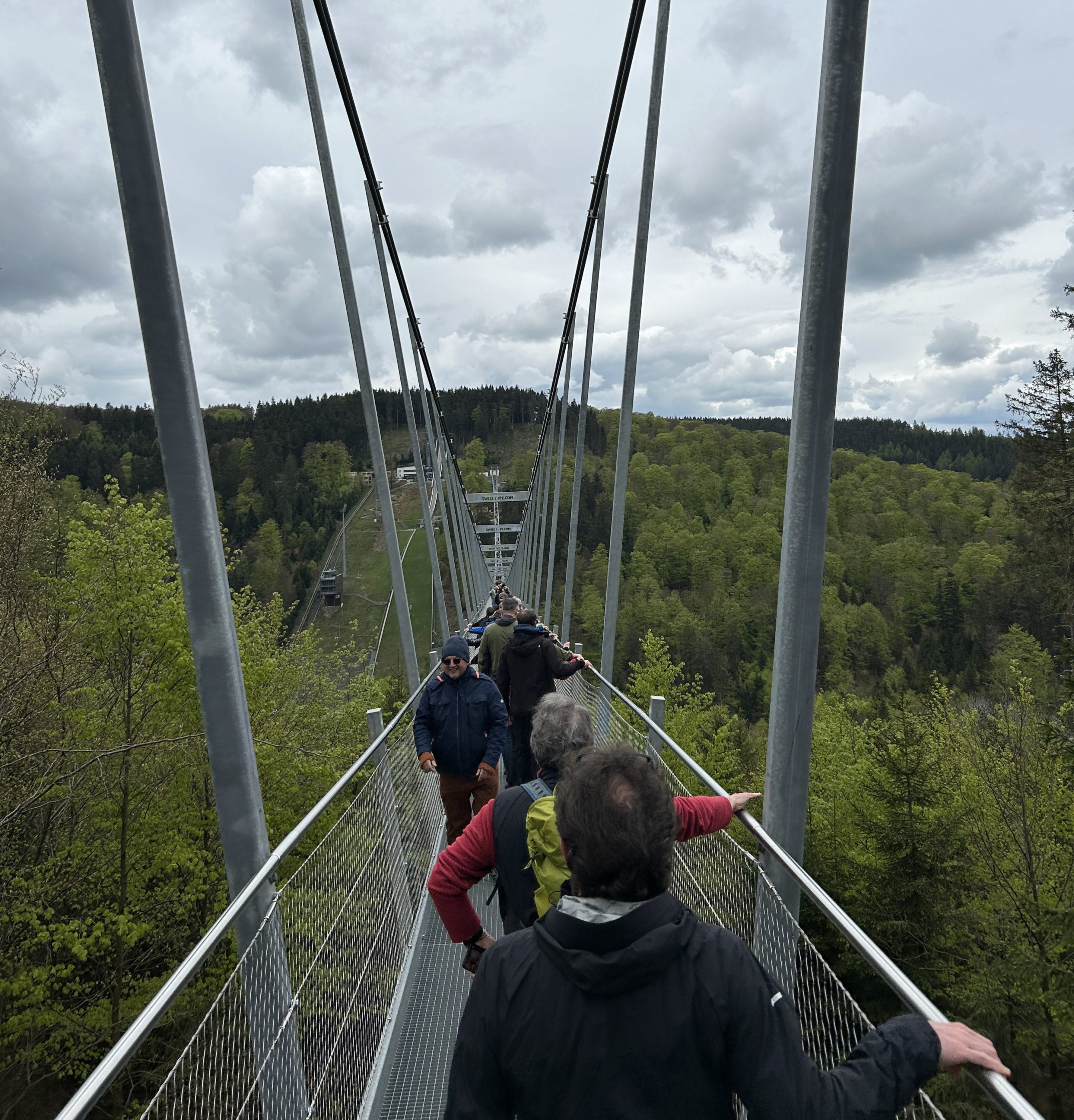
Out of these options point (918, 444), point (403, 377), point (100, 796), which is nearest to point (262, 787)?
point (100, 796)

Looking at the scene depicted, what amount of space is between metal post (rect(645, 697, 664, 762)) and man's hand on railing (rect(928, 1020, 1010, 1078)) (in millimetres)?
2093

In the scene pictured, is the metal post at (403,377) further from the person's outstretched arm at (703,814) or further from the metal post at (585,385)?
the person's outstretched arm at (703,814)

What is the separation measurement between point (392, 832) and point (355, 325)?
17.5ft

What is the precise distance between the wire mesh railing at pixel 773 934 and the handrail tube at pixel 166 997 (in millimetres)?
1081

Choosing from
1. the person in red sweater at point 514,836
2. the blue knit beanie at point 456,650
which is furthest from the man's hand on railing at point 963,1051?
the blue knit beanie at point 456,650

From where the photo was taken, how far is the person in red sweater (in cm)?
186

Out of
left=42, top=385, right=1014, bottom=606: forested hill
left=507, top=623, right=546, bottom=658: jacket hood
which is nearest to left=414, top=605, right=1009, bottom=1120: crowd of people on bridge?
left=507, top=623, right=546, bottom=658: jacket hood

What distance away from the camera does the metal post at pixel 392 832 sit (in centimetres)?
378

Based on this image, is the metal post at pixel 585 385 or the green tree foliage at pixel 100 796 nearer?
the green tree foliage at pixel 100 796

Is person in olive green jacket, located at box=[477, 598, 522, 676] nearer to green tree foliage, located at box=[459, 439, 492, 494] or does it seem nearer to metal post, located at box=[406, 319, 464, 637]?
metal post, located at box=[406, 319, 464, 637]

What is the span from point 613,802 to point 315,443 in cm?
12083

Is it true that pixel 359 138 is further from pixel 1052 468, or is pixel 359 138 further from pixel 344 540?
pixel 344 540

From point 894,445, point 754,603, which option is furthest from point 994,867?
point 894,445

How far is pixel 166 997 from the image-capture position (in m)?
1.52
